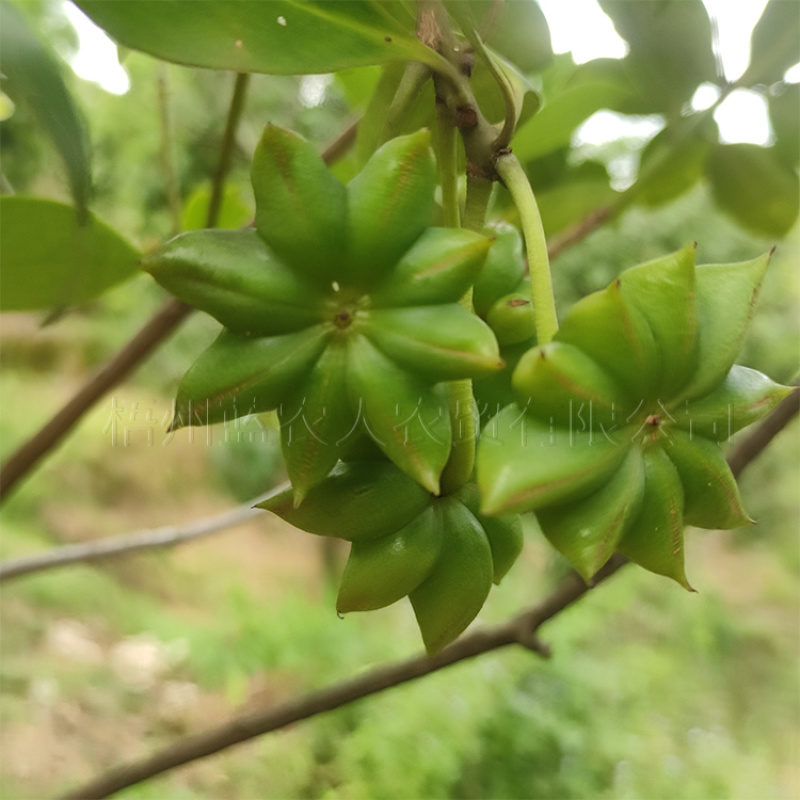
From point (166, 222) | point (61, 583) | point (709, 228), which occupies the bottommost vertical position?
point (61, 583)

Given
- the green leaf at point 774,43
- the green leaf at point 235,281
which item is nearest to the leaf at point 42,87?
the green leaf at point 235,281

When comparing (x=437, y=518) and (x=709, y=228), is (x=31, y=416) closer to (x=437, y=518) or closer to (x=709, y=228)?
(x=709, y=228)

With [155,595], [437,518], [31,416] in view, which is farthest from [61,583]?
[437,518]

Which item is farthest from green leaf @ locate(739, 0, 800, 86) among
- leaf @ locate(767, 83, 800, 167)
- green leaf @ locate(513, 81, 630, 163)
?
green leaf @ locate(513, 81, 630, 163)

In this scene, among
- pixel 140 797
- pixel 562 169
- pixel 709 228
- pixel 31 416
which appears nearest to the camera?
pixel 562 169

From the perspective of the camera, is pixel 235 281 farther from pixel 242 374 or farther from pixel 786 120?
pixel 786 120

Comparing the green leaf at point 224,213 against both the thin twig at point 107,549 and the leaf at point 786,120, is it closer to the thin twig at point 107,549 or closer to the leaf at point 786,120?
the thin twig at point 107,549

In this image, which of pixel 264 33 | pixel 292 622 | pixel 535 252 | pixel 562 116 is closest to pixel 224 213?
pixel 562 116
